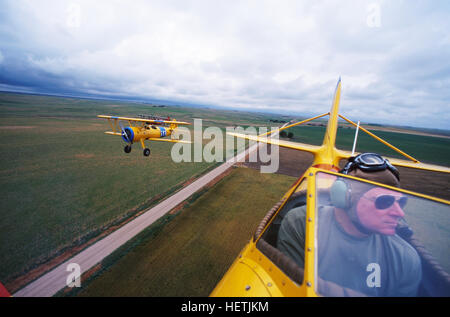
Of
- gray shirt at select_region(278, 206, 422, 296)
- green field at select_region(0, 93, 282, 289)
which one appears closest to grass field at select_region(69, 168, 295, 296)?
green field at select_region(0, 93, 282, 289)

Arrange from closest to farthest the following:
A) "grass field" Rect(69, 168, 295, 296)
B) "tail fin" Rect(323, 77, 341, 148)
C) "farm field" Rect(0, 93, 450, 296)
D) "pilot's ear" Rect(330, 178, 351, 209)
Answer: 1. "pilot's ear" Rect(330, 178, 351, 209)
2. "grass field" Rect(69, 168, 295, 296)
3. "tail fin" Rect(323, 77, 341, 148)
4. "farm field" Rect(0, 93, 450, 296)

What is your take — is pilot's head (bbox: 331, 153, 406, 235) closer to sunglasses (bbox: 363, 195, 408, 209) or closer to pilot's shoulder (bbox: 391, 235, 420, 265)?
sunglasses (bbox: 363, 195, 408, 209)

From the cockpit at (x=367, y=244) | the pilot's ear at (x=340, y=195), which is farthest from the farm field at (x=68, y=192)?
the pilot's ear at (x=340, y=195)

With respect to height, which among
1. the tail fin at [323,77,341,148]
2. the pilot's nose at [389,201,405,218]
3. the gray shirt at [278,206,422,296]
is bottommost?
the gray shirt at [278,206,422,296]

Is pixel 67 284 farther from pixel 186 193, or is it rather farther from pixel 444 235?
pixel 444 235

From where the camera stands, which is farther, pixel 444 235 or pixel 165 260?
pixel 165 260

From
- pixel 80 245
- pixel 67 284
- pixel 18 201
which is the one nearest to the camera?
pixel 67 284
